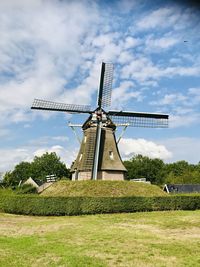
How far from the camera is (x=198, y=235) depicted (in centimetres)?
1552

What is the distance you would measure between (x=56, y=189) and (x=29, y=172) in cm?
5818

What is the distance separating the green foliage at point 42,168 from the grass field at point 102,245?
66473mm

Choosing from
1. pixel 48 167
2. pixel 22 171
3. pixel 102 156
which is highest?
pixel 48 167

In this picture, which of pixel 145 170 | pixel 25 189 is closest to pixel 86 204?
pixel 25 189

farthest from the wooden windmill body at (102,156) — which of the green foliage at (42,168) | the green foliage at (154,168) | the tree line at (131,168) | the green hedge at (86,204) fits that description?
the green foliage at (154,168)

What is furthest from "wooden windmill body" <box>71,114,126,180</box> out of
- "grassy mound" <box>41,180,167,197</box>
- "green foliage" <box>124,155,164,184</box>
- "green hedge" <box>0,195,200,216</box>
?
"green foliage" <box>124,155,164,184</box>

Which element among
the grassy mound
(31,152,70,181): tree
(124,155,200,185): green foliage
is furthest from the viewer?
(124,155,200,185): green foliage

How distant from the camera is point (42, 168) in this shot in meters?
85.4

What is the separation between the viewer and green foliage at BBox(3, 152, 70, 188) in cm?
8431

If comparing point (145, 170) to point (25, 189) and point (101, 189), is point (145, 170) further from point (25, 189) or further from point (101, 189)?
point (101, 189)

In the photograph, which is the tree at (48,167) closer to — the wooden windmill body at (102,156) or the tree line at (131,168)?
the tree line at (131,168)

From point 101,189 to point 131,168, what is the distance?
201ft

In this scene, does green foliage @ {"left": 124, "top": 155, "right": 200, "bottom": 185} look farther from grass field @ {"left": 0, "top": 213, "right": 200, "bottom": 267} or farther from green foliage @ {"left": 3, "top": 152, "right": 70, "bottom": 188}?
grass field @ {"left": 0, "top": 213, "right": 200, "bottom": 267}

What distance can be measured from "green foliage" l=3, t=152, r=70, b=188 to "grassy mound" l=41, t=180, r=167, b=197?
5481 centimetres
